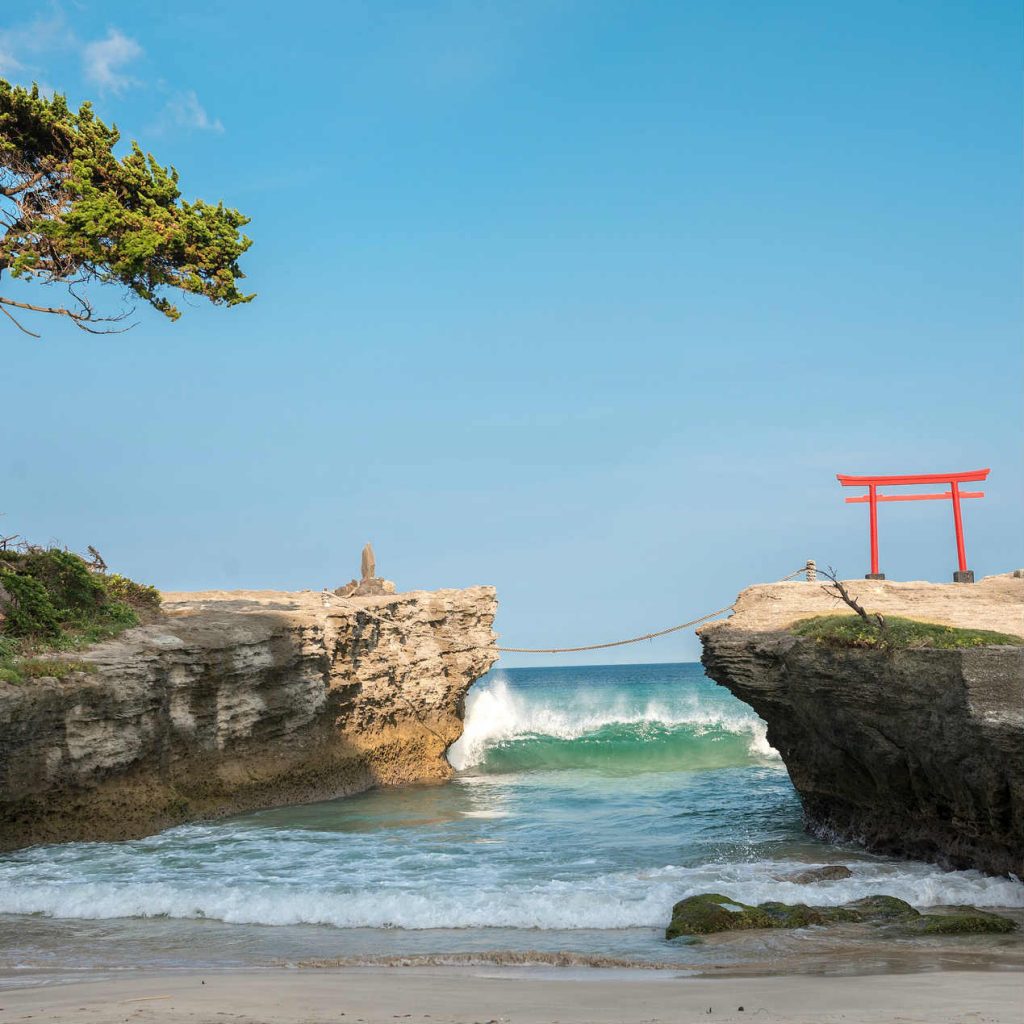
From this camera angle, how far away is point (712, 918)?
31.7 feet

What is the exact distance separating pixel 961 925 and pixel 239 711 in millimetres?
12945

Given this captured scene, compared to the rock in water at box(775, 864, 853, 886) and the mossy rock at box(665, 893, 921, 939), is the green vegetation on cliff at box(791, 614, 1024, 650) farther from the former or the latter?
the mossy rock at box(665, 893, 921, 939)

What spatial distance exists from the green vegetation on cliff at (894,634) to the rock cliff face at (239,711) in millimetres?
10091

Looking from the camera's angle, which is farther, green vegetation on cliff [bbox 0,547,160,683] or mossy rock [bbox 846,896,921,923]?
green vegetation on cliff [bbox 0,547,160,683]

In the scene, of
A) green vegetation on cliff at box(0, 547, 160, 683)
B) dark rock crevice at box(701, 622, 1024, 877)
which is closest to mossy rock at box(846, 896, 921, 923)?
dark rock crevice at box(701, 622, 1024, 877)

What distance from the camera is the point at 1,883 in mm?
12078

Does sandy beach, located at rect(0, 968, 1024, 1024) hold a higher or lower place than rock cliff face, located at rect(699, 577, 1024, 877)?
lower

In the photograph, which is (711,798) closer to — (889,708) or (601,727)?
(889,708)

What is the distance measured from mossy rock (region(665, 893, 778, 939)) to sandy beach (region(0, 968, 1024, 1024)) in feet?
5.61

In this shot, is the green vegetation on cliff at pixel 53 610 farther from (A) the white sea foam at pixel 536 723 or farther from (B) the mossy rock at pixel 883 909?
(A) the white sea foam at pixel 536 723

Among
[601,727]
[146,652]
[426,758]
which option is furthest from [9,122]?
[601,727]

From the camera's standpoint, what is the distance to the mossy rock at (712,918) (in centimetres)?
961

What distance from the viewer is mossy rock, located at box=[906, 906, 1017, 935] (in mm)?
9508

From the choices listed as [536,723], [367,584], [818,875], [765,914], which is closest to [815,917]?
[765,914]
